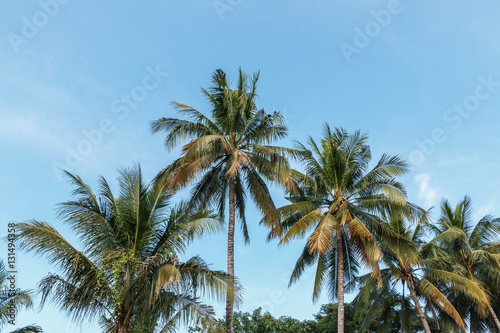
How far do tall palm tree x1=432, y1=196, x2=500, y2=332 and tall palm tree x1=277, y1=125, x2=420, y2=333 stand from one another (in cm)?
566

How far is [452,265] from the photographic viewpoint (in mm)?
22078

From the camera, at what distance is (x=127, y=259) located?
1216 centimetres

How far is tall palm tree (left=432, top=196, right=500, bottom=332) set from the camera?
2130cm

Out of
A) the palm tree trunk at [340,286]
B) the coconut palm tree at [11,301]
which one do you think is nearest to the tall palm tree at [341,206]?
the palm tree trunk at [340,286]

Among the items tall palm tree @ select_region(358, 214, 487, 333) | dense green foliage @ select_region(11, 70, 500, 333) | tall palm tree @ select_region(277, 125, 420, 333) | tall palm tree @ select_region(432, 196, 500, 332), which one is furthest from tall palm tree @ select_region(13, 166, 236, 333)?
tall palm tree @ select_region(432, 196, 500, 332)

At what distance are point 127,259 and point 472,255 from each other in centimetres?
1686

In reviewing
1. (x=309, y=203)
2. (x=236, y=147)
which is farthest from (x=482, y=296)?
(x=236, y=147)

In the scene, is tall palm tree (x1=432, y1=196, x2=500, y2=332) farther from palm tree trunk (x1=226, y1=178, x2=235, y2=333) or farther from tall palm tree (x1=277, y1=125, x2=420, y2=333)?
palm tree trunk (x1=226, y1=178, x2=235, y2=333)

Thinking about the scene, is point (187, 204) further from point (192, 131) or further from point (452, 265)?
point (452, 265)

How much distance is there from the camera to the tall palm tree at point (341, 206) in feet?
53.6

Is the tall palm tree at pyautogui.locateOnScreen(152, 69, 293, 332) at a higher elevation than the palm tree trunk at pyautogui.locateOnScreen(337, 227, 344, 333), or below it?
higher

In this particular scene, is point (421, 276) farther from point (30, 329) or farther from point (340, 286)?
point (30, 329)

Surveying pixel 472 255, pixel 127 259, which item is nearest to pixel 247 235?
pixel 127 259

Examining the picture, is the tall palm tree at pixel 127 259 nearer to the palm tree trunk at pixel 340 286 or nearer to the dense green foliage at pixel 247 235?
the dense green foliage at pixel 247 235
